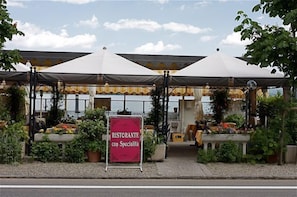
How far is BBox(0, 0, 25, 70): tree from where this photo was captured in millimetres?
13336

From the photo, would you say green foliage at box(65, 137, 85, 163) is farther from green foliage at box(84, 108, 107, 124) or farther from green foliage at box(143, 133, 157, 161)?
green foliage at box(143, 133, 157, 161)

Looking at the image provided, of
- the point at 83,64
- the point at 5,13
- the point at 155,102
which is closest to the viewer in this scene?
the point at 5,13

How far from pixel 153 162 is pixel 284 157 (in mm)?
3859

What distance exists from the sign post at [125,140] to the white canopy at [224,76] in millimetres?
2476

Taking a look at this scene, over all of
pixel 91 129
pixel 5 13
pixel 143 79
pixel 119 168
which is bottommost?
pixel 119 168

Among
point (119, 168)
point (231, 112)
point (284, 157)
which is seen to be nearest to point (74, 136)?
point (119, 168)

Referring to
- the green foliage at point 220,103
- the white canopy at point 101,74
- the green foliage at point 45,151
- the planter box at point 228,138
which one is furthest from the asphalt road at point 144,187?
the green foliage at point 220,103

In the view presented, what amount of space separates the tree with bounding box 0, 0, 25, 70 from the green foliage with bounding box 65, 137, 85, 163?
3.02m

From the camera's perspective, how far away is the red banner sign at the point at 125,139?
12617 millimetres

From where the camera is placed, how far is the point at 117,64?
1529 cm

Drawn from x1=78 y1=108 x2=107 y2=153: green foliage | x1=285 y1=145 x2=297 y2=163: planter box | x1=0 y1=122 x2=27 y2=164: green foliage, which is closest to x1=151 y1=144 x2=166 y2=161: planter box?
x1=78 y1=108 x2=107 y2=153: green foliage

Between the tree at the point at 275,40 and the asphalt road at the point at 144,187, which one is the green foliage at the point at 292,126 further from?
the asphalt road at the point at 144,187

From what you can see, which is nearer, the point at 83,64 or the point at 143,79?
the point at 143,79

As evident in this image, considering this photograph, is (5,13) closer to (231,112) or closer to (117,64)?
(117,64)
